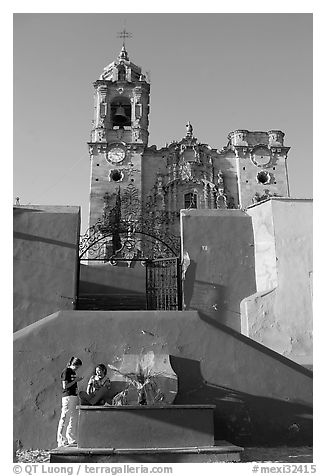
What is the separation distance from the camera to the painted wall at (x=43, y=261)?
9.79 meters

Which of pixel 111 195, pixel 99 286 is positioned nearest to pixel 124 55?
pixel 111 195

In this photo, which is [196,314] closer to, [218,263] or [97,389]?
[97,389]

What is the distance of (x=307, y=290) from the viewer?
389 inches

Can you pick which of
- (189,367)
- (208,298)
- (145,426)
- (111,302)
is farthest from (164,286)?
(145,426)

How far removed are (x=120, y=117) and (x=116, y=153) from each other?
102 inches

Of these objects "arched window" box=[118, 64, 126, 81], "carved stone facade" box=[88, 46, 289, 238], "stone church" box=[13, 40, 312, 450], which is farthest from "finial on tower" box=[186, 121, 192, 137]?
"stone church" box=[13, 40, 312, 450]

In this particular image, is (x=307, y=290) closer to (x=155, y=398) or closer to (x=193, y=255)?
(x=193, y=255)

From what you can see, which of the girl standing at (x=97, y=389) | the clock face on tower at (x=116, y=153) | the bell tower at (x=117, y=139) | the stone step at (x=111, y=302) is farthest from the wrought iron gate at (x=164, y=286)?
the clock face on tower at (x=116, y=153)

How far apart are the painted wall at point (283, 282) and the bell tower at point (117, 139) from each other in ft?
49.9

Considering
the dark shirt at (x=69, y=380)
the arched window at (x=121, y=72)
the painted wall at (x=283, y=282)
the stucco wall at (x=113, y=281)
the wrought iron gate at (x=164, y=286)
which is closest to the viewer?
the dark shirt at (x=69, y=380)

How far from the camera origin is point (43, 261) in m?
10.0

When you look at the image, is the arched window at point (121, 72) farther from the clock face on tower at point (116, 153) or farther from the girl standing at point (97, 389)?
the girl standing at point (97, 389)

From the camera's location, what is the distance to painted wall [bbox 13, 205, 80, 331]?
9.79 metres

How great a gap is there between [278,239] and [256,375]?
10.9 feet
